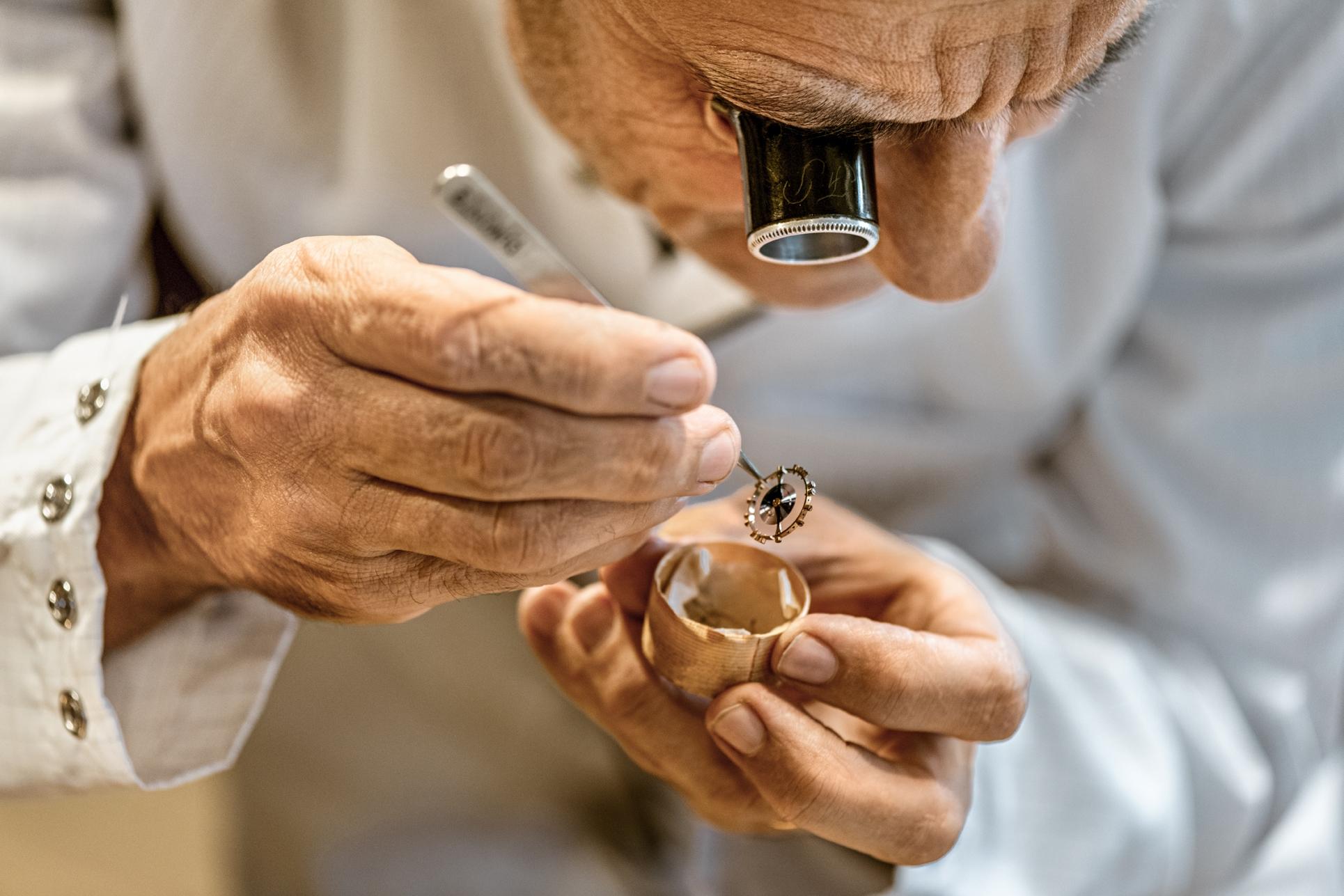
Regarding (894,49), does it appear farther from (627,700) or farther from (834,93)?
(627,700)

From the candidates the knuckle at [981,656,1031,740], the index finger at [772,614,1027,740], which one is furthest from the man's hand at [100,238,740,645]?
the knuckle at [981,656,1031,740]

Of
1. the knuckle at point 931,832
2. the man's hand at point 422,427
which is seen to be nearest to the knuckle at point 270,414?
the man's hand at point 422,427

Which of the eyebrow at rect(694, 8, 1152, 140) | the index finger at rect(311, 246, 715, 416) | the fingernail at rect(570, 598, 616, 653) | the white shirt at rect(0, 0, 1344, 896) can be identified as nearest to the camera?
the index finger at rect(311, 246, 715, 416)

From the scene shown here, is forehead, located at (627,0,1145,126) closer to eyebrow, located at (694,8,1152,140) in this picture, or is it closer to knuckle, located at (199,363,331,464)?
eyebrow, located at (694,8,1152,140)

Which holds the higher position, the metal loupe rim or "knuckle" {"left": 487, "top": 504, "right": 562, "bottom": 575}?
the metal loupe rim

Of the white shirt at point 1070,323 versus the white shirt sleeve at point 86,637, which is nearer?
the white shirt sleeve at point 86,637

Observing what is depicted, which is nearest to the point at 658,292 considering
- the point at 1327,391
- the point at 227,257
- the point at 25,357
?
the point at 227,257

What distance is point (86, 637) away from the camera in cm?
54

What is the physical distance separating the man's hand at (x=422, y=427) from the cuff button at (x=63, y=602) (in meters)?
0.10

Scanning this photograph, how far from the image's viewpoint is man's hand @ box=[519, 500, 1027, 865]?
19.9 inches

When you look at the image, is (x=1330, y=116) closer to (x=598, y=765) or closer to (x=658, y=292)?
(x=658, y=292)

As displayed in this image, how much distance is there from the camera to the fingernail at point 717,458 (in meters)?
0.40

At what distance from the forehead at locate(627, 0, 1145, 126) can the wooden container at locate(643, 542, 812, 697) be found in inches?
8.9

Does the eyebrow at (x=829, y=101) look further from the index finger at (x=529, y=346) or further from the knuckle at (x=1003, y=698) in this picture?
the knuckle at (x=1003, y=698)
